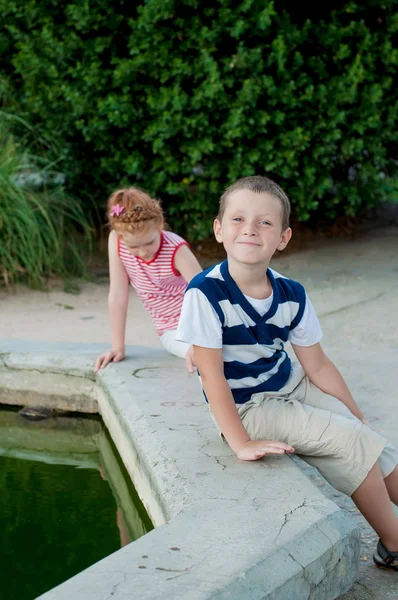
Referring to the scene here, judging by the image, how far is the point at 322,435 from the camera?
8.16 ft

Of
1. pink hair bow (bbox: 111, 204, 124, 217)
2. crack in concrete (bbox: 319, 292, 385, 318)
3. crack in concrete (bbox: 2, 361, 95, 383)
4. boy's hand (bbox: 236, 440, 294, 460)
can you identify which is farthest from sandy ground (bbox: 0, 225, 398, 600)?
pink hair bow (bbox: 111, 204, 124, 217)

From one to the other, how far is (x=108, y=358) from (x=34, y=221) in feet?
7.24

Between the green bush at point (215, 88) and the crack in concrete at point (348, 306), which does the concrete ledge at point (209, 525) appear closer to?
the crack in concrete at point (348, 306)

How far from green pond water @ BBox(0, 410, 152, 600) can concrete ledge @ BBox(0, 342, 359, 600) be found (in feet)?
0.43

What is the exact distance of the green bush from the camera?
5492mm

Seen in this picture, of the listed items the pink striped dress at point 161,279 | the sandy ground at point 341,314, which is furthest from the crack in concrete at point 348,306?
the pink striped dress at point 161,279

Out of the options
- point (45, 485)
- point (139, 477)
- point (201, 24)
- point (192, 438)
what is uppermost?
point (201, 24)

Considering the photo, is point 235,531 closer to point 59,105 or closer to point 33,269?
point 33,269

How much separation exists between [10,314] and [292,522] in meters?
3.45

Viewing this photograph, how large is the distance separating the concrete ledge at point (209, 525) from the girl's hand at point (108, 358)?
1.39 feet

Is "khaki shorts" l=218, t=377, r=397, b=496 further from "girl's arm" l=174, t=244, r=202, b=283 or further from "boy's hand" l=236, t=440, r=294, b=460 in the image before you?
"girl's arm" l=174, t=244, r=202, b=283

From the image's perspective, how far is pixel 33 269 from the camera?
5891 millimetres

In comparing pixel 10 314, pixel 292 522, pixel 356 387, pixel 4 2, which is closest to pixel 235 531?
pixel 292 522

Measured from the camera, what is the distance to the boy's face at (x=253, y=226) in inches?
98.5
